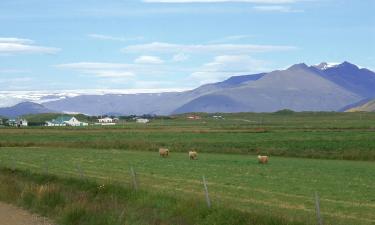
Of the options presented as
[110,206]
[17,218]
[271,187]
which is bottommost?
[271,187]

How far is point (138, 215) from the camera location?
18984 mm

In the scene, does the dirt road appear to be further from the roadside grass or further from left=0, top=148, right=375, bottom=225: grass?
left=0, top=148, right=375, bottom=225: grass

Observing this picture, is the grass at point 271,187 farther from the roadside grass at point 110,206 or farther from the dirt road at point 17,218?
the dirt road at point 17,218

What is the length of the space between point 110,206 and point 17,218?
3685mm

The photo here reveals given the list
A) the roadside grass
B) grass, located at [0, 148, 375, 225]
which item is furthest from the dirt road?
grass, located at [0, 148, 375, 225]

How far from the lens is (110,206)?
2077 centimetres

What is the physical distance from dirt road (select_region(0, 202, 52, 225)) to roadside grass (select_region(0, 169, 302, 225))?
45 centimetres

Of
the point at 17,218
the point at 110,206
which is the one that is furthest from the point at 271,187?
the point at 17,218

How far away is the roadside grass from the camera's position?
17891 mm

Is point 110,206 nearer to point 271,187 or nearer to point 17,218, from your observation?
point 17,218

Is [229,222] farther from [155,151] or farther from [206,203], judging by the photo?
[155,151]

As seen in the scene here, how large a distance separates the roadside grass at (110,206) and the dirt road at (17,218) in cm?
45

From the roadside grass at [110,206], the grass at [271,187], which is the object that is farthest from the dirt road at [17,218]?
the grass at [271,187]

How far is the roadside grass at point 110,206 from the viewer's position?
704 inches
